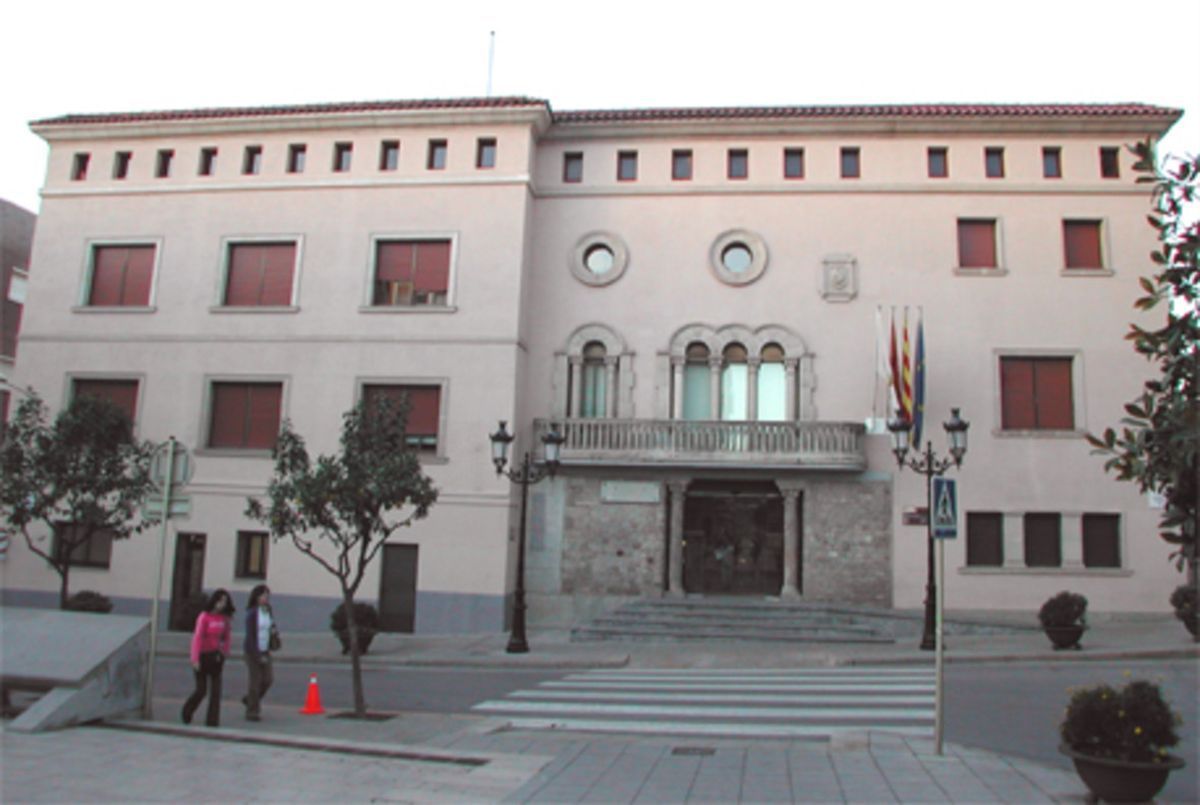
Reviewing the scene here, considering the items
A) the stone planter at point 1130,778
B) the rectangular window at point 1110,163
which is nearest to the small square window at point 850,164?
the rectangular window at point 1110,163

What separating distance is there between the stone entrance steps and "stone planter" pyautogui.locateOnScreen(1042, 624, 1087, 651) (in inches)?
119

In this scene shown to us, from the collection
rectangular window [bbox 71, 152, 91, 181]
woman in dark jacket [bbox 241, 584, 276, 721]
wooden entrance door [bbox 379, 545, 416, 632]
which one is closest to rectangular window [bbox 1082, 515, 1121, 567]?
wooden entrance door [bbox 379, 545, 416, 632]

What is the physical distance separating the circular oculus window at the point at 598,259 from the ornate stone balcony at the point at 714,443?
403cm

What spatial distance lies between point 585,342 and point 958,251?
32.2ft

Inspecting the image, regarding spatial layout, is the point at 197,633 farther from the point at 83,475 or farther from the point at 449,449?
the point at 449,449

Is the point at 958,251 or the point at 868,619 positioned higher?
the point at 958,251

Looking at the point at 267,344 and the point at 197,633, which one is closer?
the point at 197,633

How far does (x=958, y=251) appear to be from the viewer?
23.0 metres

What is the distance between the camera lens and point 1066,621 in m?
16.8

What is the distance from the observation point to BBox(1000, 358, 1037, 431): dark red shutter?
2212 centimetres

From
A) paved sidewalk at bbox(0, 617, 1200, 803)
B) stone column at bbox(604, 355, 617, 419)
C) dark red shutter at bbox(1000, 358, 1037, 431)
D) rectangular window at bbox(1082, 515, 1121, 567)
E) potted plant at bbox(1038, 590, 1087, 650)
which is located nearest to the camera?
paved sidewalk at bbox(0, 617, 1200, 803)

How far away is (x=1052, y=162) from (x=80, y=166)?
26.4m

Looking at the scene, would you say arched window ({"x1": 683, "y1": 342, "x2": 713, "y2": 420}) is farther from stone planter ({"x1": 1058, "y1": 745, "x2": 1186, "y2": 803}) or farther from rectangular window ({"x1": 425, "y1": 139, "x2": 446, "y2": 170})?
stone planter ({"x1": 1058, "y1": 745, "x2": 1186, "y2": 803})

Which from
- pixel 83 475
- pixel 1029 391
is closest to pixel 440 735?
pixel 83 475
